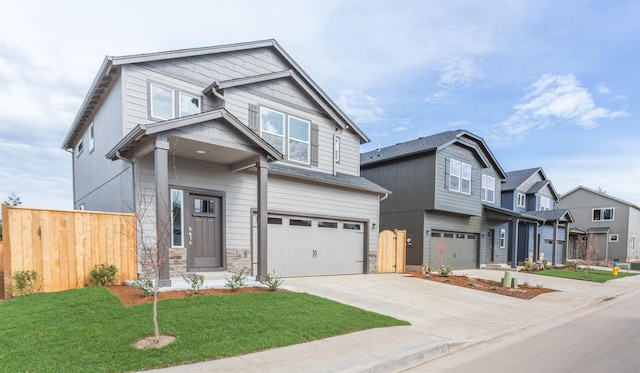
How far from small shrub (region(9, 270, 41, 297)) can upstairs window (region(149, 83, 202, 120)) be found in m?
4.90

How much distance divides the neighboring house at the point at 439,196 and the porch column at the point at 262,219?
32.4 feet

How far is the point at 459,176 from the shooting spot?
57.7 feet

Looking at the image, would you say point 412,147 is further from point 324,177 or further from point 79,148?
point 79,148

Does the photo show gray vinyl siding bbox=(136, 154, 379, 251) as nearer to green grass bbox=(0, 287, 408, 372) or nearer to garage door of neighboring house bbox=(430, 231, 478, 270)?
green grass bbox=(0, 287, 408, 372)

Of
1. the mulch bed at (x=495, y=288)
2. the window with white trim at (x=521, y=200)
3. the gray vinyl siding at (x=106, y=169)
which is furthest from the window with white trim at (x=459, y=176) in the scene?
the gray vinyl siding at (x=106, y=169)

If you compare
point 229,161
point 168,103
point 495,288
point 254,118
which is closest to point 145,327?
point 229,161

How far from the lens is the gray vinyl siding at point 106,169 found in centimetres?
921

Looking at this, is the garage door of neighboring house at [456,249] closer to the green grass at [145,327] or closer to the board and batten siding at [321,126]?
the board and batten siding at [321,126]

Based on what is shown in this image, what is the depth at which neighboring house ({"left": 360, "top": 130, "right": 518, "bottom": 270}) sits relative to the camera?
16.4 m

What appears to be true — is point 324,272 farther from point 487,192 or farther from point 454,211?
point 487,192

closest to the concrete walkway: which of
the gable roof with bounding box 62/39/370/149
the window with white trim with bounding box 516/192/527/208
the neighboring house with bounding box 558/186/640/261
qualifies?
the gable roof with bounding box 62/39/370/149

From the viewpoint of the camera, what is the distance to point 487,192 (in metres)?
21.3

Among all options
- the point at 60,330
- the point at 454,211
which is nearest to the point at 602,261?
the point at 454,211

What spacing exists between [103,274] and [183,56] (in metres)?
6.66
